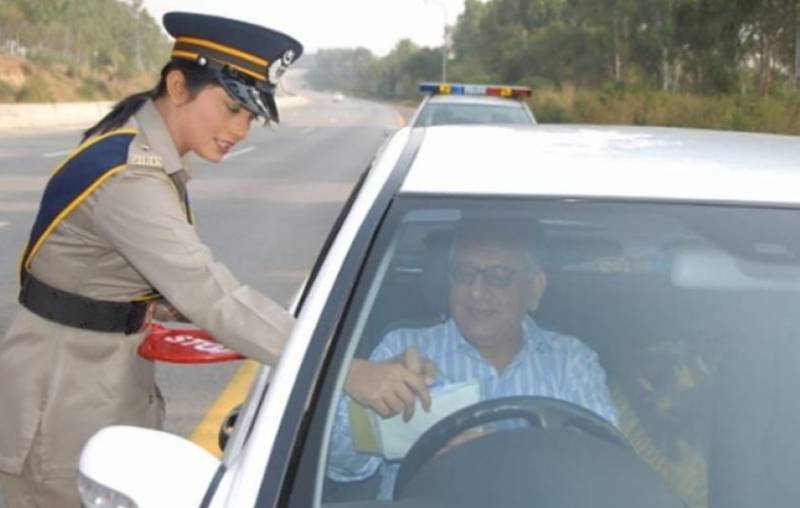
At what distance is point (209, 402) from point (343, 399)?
4.06 metres

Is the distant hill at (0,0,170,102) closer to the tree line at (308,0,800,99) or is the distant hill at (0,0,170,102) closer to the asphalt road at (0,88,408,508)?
the tree line at (308,0,800,99)

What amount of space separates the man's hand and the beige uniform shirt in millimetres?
239

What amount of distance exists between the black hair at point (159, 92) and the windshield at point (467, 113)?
1112cm

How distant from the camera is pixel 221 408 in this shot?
19.9 ft

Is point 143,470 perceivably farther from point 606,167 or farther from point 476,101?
point 476,101

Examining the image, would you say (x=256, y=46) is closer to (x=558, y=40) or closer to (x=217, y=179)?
(x=217, y=179)

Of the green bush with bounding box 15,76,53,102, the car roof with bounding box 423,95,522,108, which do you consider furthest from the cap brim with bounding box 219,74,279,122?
the green bush with bounding box 15,76,53,102

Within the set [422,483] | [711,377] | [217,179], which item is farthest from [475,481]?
[217,179]

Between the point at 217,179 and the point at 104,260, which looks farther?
the point at 217,179

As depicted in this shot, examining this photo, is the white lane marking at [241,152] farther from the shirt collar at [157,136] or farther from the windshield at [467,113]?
the shirt collar at [157,136]

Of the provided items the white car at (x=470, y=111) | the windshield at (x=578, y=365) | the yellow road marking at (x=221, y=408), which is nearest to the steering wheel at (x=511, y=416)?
the windshield at (x=578, y=365)

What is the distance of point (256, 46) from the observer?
105 inches

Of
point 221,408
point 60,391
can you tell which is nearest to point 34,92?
point 221,408

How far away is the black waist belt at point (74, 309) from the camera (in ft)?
8.79
